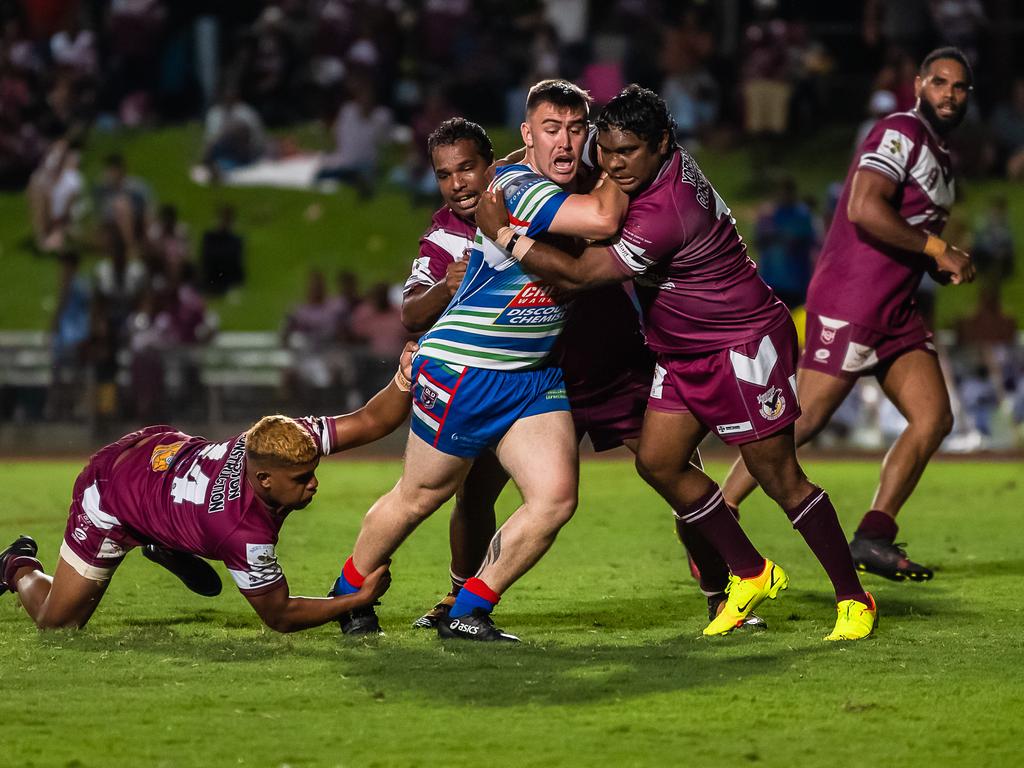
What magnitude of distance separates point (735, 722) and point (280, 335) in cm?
1200

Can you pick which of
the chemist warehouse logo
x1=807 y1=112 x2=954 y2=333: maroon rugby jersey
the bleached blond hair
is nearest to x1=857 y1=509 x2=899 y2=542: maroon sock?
x1=807 y1=112 x2=954 y2=333: maroon rugby jersey

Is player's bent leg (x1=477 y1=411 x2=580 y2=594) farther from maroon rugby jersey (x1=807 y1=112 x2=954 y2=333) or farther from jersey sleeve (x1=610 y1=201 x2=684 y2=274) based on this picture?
maroon rugby jersey (x1=807 y1=112 x2=954 y2=333)

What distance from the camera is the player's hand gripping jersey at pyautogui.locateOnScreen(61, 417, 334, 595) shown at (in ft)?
18.7

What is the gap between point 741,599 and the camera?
20.4 feet

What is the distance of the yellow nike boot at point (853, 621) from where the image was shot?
19.8 feet

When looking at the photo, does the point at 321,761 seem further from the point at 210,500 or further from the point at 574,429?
the point at 574,429

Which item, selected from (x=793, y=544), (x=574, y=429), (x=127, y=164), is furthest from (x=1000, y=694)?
(x=127, y=164)

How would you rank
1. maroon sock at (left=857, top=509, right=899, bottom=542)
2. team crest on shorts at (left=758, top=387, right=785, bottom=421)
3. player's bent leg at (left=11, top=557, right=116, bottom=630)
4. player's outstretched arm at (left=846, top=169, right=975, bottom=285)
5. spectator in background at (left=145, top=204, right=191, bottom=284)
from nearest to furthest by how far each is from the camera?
team crest on shorts at (left=758, top=387, right=785, bottom=421)
player's bent leg at (left=11, top=557, right=116, bottom=630)
player's outstretched arm at (left=846, top=169, right=975, bottom=285)
maroon sock at (left=857, top=509, right=899, bottom=542)
spectator in background at (left=145, top=204, right=191, bottom=284)

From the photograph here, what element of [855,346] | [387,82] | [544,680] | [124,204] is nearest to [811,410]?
[855,346]

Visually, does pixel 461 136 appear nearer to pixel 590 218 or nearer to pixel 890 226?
pixel 590 218

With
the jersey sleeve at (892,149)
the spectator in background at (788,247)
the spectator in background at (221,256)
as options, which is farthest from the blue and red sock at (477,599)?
the spectator in background at (221,256)

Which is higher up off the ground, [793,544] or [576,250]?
[576,250]

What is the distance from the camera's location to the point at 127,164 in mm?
21203

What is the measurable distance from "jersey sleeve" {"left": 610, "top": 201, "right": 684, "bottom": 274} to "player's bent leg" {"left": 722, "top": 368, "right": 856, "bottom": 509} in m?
1.84
